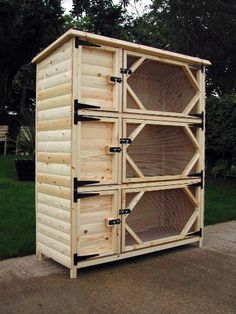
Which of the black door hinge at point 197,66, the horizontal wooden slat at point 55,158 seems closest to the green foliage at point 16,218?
the horizontal wooden slat at point 55,158

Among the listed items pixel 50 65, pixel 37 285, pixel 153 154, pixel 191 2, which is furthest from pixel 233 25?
pixel 37 285

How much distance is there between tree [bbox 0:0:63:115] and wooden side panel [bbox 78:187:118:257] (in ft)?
36.0

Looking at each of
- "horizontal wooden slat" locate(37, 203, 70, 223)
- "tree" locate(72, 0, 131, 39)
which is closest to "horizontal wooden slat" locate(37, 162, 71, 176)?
"horizontal wooden slat" locate(37, 203, 70, 223)

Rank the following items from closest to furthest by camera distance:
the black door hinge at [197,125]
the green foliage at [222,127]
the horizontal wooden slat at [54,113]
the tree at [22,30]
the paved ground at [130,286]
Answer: the paved ground at [130,286] → the horizontal wooden slat at [54,113] → the black door hinge at [197,125] → the green foliage at [222,127] → the tree at [22,30]

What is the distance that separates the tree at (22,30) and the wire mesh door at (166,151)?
33.2 ft

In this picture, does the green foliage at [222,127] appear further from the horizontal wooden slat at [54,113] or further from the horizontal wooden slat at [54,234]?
the horizontal wooden slat at [54,234]

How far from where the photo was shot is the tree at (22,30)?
45.1ft

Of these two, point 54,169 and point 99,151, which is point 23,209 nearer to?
point 54,169

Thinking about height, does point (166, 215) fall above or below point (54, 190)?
below

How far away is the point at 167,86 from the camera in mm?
5086

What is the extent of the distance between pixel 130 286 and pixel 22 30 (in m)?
11.9

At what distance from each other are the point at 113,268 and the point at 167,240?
2.57 feet

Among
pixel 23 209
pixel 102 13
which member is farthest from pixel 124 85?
pixel 102 13

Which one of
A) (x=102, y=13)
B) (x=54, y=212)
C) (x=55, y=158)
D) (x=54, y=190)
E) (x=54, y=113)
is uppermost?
(x=102, y=13)
